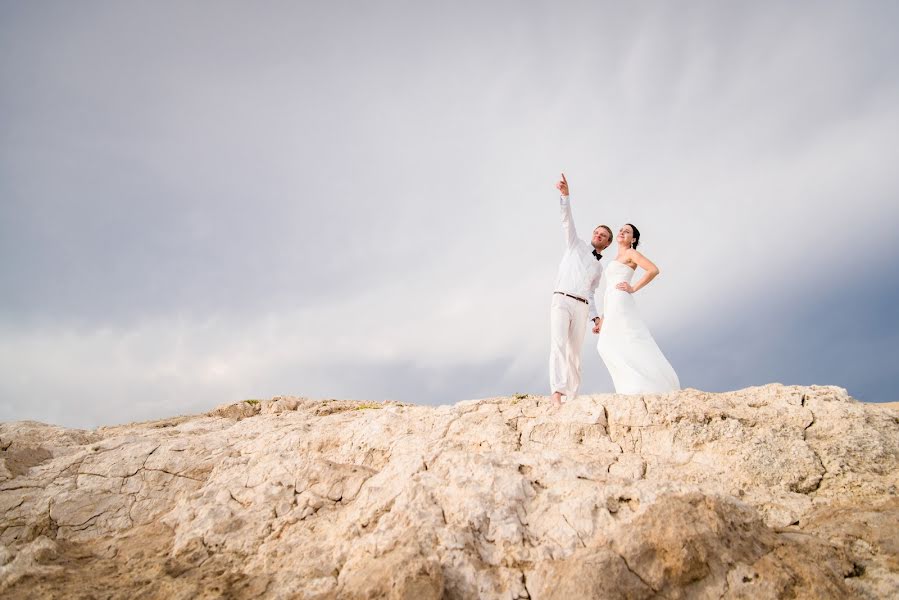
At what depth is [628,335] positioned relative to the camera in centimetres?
825

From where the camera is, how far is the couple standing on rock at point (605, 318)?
309 inches

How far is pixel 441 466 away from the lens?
19.2ft

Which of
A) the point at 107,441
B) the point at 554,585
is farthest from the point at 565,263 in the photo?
the point at 107,441

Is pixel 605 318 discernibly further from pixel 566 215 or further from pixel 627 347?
pixel 566 215

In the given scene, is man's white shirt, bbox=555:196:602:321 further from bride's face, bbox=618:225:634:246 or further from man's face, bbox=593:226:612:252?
bride's face, bbox=618:225:634:246

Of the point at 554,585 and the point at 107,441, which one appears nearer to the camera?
the point at 554,585

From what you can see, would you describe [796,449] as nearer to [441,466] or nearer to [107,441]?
[441,466]

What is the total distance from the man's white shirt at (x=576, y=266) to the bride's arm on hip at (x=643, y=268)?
55cm

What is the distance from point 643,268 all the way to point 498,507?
5511 mm

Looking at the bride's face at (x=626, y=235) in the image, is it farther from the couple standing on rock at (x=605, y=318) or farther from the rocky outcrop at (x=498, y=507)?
the rocky outcrop at (x=498, y=507)

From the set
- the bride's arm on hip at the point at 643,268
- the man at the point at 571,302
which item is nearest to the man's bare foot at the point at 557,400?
the man at the point at 571,302

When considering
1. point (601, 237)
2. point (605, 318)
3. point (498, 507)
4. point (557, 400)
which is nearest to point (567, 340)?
point (605, 318)

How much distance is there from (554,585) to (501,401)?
3.90 meters

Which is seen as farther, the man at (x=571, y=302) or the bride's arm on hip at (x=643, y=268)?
the bride's arm on hip at (x=643, y=268)
